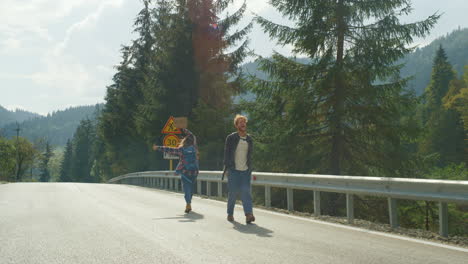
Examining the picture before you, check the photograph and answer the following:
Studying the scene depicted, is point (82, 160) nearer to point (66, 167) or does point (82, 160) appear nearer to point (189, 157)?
point (66, 167)

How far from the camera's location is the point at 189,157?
9.70 metres

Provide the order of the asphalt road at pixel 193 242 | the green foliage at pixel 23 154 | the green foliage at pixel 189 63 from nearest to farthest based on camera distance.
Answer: the asphalt road at pixel 193 242
the green foliage at pixel 189 63
the green foliage at pixel 23 154

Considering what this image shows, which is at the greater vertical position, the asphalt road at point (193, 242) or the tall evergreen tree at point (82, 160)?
the tall evergreen tree at point (82, 160)

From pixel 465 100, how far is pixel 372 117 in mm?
31423

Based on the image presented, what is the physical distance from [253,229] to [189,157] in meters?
3.25

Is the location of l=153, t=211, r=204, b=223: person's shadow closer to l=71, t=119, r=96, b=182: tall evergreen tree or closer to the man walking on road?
the man walking on road

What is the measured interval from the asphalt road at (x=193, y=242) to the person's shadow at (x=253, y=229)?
15mm

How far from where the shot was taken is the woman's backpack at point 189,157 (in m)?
9.66

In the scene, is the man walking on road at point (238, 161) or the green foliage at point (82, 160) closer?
the man walking on road at point (238, 161)

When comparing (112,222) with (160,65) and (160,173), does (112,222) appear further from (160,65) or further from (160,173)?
(160,65)

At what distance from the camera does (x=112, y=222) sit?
24.2 ft

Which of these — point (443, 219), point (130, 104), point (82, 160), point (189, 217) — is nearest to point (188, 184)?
point (189, 217)

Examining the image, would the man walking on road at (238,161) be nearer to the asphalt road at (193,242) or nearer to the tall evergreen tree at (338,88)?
the asphalt road at (193,242)

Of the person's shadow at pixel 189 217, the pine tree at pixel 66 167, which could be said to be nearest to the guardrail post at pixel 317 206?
the person's shadow at pixel 189 217
